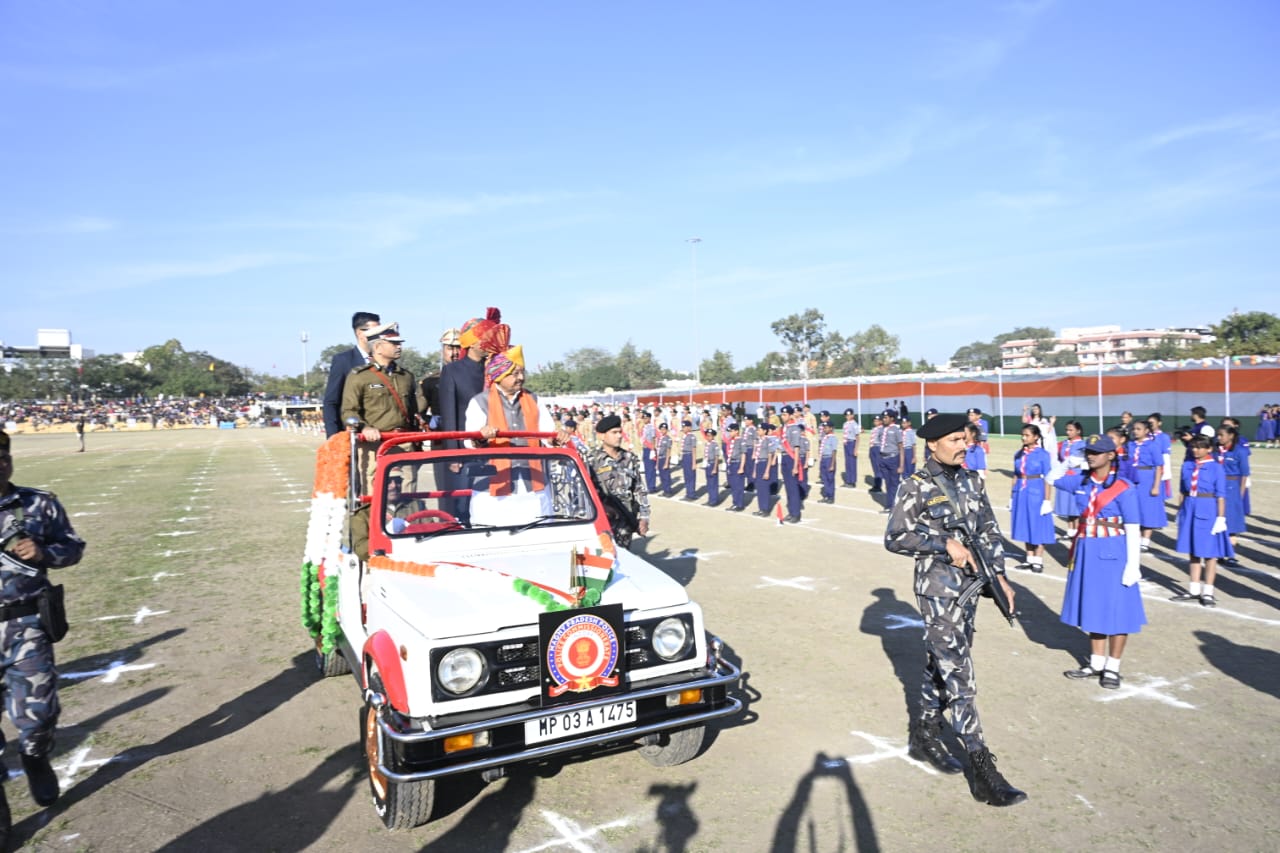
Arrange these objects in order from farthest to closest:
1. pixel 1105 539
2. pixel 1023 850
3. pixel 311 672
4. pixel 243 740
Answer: pixel 311 672
pixel 1105 539
pixel 243 740
pixel 1023 850

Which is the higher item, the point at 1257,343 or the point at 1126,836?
the point at 1257,343

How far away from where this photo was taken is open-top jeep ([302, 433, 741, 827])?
3674 millimetres

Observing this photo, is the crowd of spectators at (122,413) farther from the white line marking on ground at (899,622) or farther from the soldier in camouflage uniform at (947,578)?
the soldier in camouflage uniform at (947,578)

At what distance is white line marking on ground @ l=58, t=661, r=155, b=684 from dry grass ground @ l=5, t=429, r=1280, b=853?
26 mm

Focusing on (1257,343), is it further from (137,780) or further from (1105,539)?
(137,780)

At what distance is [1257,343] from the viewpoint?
146 ft

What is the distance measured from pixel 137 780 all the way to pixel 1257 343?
182 ft

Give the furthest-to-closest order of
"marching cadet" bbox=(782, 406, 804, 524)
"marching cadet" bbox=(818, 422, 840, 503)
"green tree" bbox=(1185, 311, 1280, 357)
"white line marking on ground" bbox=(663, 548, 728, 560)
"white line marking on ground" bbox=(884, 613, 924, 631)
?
"green tree" bbox=(1185, 311, 1280, 357)
"marching cadet" bbox=(818, 422, 840, 503)
"marching cadet" bbox=(782, 406, 804, 524)
"white line marking on ground" bbox=(663, 548, 728, 560)
"white line marking on ground" bbox=(884, 613, 924, 631)

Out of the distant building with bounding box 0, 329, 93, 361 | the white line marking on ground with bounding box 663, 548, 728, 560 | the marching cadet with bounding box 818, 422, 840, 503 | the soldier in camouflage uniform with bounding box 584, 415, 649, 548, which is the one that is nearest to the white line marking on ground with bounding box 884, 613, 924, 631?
the soldier in camouflage uniform with bounding box 584, 415, 649, 548

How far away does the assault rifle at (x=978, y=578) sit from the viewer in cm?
429

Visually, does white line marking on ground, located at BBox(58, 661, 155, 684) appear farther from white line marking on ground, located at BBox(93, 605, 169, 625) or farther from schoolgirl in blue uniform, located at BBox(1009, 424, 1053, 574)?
schoolgirl in blue uniform, located at BBox(1009, 424, 1053, 574)

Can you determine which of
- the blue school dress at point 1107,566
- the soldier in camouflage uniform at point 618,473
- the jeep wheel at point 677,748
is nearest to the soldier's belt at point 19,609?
the jeep wheel at point 677,748

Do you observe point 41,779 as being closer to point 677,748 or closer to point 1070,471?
point 677,748

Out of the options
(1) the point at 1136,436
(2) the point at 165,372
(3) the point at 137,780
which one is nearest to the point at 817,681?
(3) the point at 137,780
